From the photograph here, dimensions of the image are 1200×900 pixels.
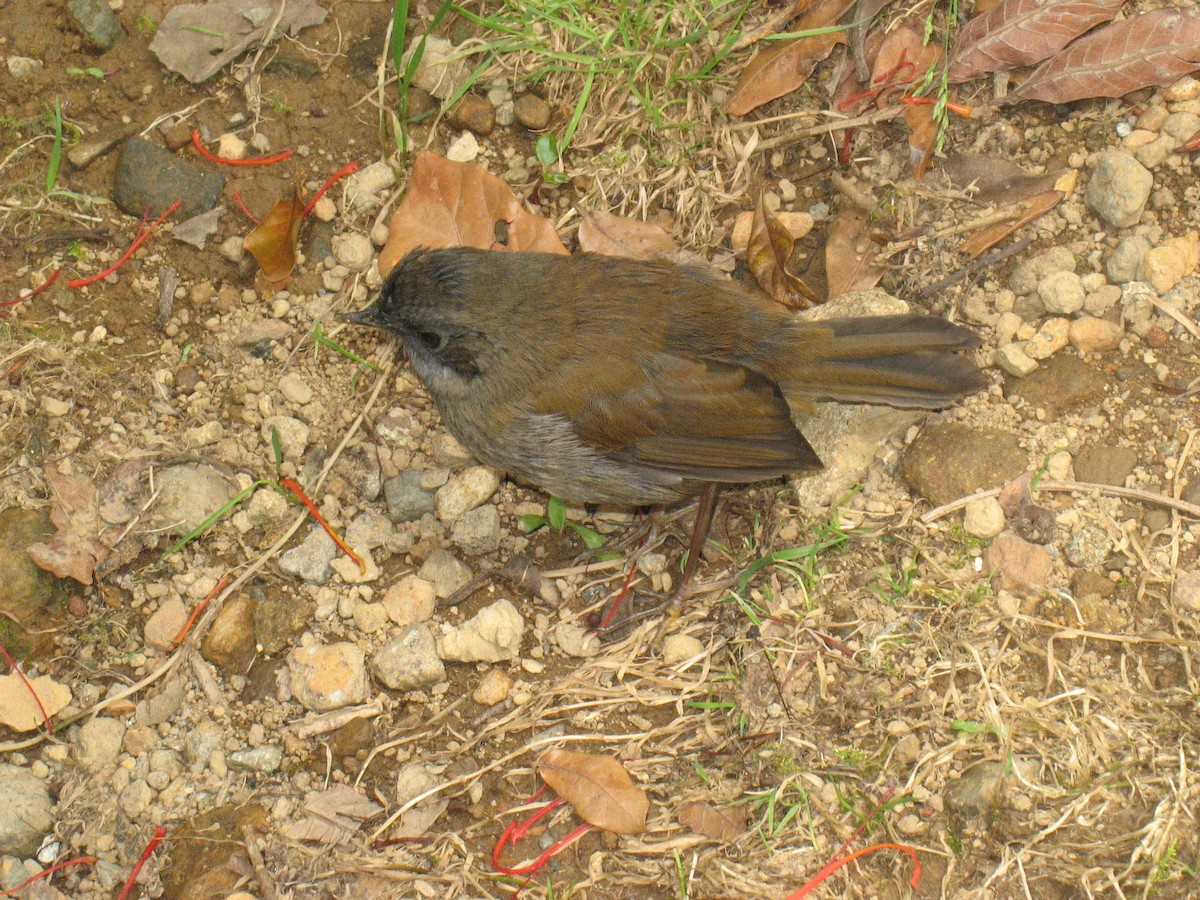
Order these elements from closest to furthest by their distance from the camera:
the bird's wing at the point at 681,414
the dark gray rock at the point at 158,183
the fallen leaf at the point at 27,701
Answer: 1. the fallen leaf at the point at 27,701
2. the bird's wing at the point at 681,414
3. the dark gray rock at the point at 158,183

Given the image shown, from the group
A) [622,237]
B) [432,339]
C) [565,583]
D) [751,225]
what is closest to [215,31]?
[432,339]

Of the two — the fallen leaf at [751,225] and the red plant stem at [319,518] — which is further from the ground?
the fallen leaf at [751,225]

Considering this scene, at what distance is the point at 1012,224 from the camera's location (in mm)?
4969

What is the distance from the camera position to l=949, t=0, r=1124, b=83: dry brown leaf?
16.5 ft

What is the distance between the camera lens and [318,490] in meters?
5.15

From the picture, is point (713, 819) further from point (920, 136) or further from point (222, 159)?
point (222, 159)

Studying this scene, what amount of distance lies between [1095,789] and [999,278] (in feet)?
7.21

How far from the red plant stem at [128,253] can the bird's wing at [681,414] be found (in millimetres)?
2051

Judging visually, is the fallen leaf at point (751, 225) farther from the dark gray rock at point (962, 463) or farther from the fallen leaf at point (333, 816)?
the fallen leaf at point (333, 816)

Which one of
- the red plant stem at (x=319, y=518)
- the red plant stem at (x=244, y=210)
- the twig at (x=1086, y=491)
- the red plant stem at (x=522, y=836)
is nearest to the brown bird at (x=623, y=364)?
the twig at (x=1086, y=491)

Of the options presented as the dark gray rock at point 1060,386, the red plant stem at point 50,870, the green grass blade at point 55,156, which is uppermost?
the green grass blade at point 55,156

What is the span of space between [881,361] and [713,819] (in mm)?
1910

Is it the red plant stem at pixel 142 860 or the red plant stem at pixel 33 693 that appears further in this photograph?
the red plant stem at pixel 33 693

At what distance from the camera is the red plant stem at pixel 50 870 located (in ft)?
13.8
